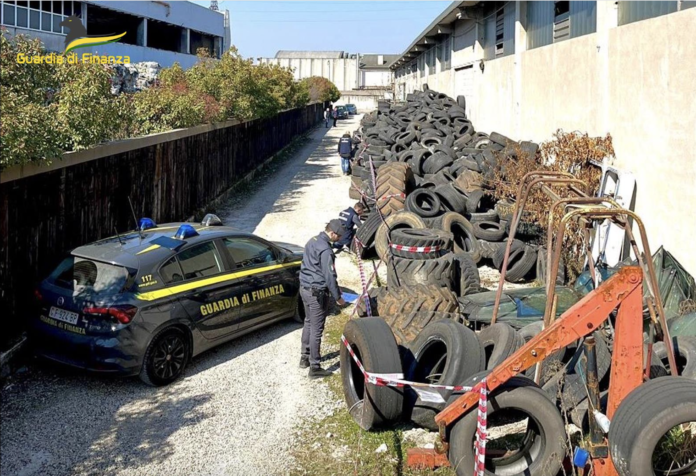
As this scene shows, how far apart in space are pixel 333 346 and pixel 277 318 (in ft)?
2.99

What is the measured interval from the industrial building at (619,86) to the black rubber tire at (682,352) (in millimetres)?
2369

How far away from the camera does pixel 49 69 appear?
9414 millimetres

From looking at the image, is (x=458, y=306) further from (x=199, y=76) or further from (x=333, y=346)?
(x=199, y=76)

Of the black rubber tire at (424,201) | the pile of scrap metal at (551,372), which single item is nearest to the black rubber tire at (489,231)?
the black rubber tire at (424,201)

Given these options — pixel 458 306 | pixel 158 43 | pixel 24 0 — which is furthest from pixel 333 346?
pixel 158 43

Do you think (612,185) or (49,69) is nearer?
(49,69)

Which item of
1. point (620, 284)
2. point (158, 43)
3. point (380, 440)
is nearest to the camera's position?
point (620, 284)

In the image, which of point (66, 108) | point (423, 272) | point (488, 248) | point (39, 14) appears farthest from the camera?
point (39, 14)

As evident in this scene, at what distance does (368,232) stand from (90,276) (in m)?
6.52

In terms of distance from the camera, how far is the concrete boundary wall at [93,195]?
7629mm

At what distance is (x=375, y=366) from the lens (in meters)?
6.02

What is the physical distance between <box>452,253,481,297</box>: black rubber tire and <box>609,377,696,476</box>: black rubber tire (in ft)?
17.3

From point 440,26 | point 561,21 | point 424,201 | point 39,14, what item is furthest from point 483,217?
point 39,14

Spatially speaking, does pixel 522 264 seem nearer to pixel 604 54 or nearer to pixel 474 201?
pixel 474 201
